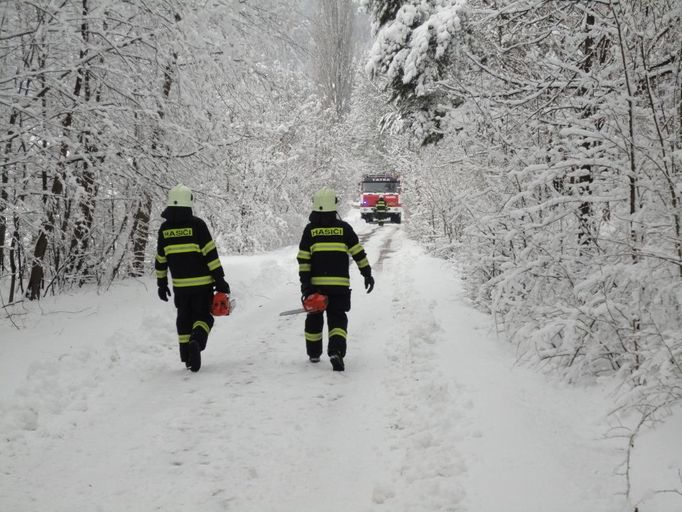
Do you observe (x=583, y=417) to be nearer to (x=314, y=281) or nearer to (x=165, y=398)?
(x=314, y=281)

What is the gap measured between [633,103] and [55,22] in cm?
521

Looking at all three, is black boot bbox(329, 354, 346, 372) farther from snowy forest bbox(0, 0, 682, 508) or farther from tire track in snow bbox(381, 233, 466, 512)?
snowy forest bbox(0, 0, 682, 508)

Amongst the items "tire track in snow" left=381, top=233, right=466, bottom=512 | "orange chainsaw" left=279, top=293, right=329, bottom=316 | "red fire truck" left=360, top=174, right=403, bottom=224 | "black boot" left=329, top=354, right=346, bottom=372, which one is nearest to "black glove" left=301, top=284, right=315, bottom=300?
"orange chainsaw" left=279, top=293, right=329, bottom=316

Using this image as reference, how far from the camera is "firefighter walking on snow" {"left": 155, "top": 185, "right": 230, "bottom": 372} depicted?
5500 millimetres

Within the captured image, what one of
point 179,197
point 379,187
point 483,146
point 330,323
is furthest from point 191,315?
point 379,187

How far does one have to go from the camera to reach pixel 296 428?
4.04 meters

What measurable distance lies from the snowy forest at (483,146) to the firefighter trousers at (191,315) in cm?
163

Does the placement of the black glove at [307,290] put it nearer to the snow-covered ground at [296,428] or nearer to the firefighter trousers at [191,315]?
the snow-covered ground at [296,428]

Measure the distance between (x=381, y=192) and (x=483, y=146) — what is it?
26.6 m

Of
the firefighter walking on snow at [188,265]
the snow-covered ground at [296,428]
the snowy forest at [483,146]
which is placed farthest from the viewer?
the firefighter walking on snow at [188,265]

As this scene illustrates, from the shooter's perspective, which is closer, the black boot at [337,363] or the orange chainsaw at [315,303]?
the black boot at [337,363]

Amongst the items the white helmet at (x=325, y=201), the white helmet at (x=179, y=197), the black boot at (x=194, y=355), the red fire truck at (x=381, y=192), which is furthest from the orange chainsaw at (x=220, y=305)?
the red fire truck at (x=381, y=192)

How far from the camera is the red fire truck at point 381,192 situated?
3284 cm

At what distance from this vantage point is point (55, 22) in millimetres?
4922
